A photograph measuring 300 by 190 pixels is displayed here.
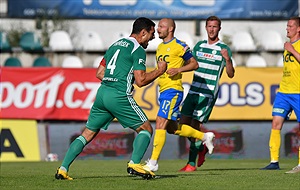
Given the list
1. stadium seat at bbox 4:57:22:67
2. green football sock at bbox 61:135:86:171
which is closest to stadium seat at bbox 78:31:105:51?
stadium seat at bbox 4:57:22:67

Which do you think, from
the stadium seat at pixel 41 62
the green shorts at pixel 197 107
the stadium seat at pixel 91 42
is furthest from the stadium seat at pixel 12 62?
the green shorts at pixel 197 107

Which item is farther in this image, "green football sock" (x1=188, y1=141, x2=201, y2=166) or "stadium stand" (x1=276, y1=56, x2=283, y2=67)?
"stadium stand" (x1=276, y1=56, x2=283, y2=67)

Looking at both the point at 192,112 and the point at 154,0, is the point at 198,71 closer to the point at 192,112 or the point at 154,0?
the point at 192,112

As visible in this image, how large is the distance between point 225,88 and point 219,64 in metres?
7.66

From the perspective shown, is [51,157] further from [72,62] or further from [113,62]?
[113,62]

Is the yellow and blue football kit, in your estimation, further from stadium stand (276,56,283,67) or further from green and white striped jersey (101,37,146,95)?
stadium stand (276,56,283,67)

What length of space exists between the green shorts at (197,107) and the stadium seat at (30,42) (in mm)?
16297

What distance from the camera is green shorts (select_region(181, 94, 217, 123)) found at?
1397 centimetres

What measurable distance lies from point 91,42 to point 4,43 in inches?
124

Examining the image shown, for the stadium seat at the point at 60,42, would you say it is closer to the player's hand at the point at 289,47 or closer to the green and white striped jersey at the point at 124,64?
the player's hand at the point at 289,47

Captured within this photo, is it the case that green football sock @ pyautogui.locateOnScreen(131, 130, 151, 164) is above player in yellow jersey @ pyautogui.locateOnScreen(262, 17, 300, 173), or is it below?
below

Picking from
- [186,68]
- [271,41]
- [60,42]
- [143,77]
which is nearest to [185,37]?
[271,41]

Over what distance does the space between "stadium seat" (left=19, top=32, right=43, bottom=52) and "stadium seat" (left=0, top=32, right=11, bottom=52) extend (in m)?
0.52

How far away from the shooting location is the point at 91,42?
99.4 ft
